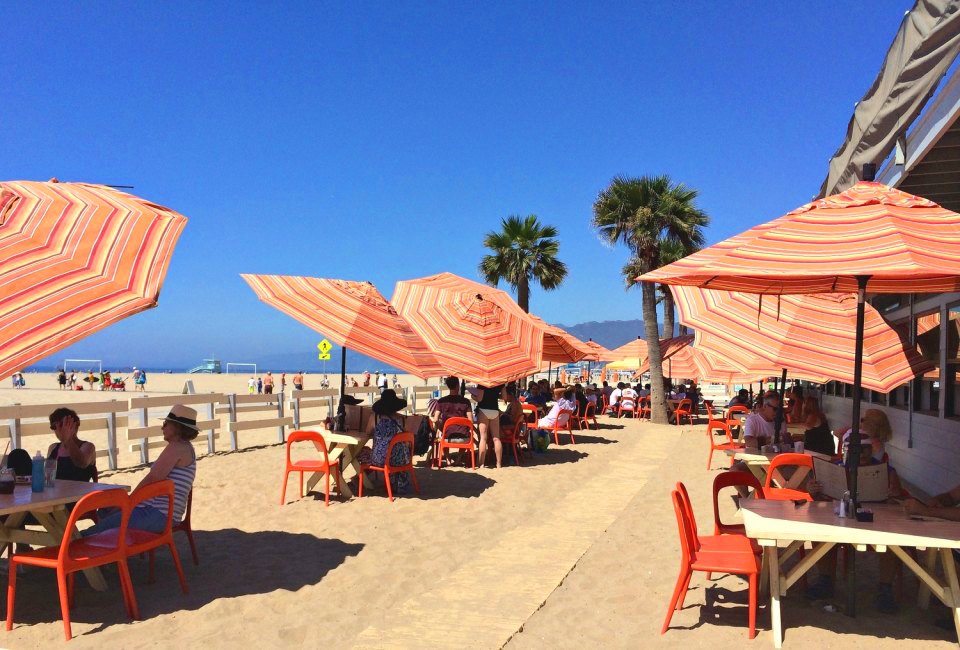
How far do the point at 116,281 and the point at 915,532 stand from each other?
4.60 metres

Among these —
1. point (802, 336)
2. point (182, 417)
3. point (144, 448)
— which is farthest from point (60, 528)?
point (144, 448)

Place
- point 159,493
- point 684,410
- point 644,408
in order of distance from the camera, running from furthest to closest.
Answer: point 644,408 < point 684,410 < point 159,493

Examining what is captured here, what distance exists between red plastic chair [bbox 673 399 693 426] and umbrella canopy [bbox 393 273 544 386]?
9545 mm

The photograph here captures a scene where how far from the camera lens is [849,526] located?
12.8 ft

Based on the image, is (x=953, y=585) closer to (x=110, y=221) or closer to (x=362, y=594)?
(x=362, y=594)

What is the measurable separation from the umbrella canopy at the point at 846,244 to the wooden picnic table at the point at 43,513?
3951mm

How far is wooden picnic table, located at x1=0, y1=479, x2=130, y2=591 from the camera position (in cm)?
447

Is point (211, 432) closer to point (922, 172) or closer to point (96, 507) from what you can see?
point (96, 507)

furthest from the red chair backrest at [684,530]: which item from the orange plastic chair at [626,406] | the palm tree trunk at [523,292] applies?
the palm tree trunk at [523,292]

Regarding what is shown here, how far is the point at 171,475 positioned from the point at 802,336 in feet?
18.5

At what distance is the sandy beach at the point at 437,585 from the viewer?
4199 millimetres

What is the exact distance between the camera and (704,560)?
168 inches

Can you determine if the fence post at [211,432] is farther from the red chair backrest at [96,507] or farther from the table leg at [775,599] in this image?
the table leg at [775,599]

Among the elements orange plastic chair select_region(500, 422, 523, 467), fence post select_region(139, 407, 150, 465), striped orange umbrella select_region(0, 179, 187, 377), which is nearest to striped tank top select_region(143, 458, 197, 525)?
striped orange umbrella select_region(0, 179, 187, 377)
